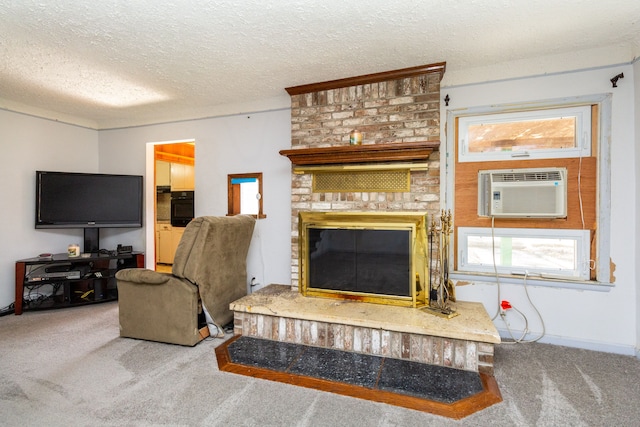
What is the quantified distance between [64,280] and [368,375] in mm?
3437

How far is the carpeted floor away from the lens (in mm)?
1683

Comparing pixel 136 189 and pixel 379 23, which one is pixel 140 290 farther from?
pixel 379 23

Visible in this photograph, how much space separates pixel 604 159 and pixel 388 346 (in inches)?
86.8

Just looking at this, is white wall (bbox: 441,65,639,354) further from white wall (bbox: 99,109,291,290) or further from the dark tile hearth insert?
white wall (bbox: 99,109,291,290)

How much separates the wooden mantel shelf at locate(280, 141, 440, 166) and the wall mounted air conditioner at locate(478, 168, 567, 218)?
60 centimetres

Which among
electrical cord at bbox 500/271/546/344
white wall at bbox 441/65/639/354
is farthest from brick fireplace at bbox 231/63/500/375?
white wall at bbox 441/65/639/354

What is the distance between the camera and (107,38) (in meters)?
2.23

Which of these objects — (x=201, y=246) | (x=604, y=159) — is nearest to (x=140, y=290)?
(x=201, y=246)

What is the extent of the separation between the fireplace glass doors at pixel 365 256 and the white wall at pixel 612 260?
0.90 meters

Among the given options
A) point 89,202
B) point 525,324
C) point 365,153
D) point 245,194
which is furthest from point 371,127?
point 89,202

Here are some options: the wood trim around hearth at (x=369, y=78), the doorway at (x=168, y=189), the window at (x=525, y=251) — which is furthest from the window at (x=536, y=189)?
the doorway at (x=168, y=189)

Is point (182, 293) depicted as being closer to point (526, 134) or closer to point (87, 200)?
point (87, 200)

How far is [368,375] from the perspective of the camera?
2.10m

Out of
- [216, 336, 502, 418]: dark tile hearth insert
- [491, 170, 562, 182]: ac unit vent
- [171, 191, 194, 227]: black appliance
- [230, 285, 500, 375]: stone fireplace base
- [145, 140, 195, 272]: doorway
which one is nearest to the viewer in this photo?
[216, 336, 502, 418]: dark tile hearth insert
